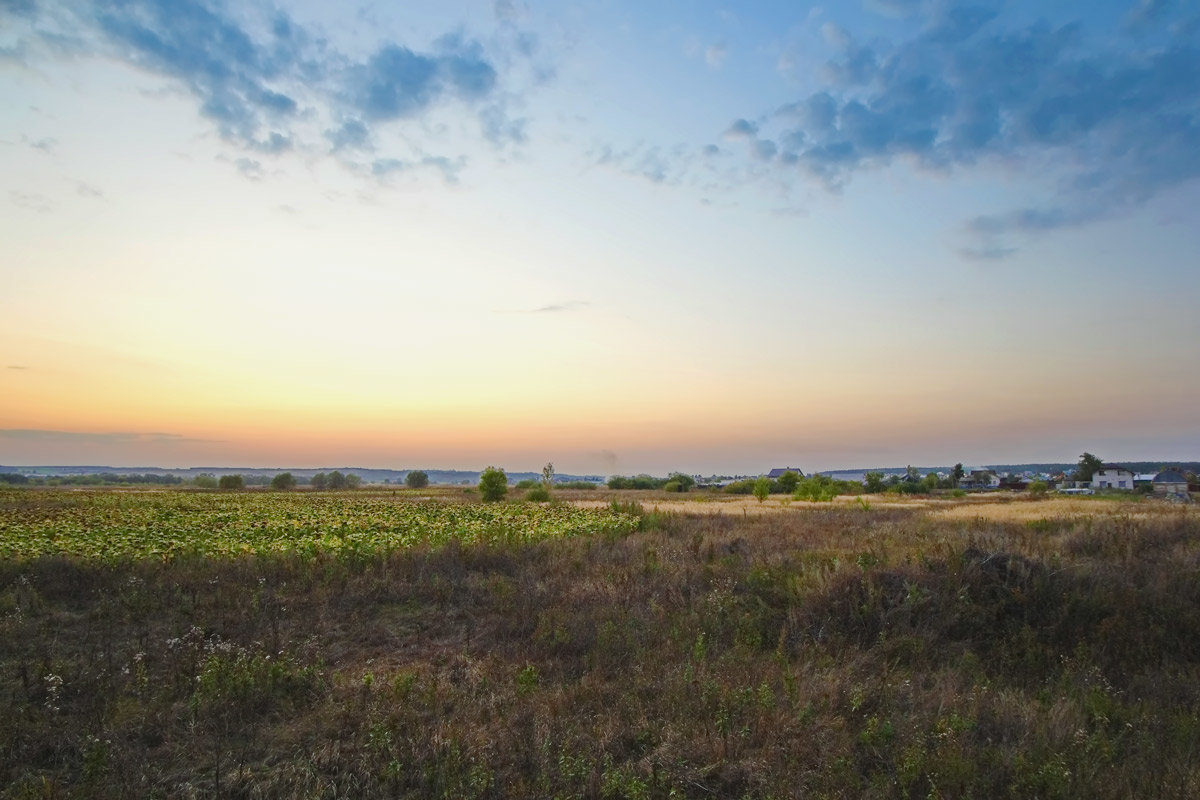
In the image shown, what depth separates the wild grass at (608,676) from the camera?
5.76 meters

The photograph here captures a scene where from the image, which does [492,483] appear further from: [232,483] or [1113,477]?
[1113,477]

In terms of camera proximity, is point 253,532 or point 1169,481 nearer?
point 253,532

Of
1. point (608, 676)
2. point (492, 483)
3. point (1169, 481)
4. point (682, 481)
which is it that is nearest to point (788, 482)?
point (682, 481)

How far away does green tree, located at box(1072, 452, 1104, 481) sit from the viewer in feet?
476

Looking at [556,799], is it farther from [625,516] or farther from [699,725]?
[625,516]

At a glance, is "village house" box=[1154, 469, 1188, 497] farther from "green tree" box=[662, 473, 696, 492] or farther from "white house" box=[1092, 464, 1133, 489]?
"green tree" box=[662, 473, 696, 492]

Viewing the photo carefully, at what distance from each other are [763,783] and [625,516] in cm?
2449

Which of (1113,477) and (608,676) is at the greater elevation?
(608,676)

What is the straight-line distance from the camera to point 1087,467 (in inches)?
5743

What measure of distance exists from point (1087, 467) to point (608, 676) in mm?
178853

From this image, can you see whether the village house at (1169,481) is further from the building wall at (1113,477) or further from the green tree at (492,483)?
the green tree at (492,483)

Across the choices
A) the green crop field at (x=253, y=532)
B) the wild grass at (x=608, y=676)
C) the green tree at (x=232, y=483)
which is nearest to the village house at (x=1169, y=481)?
the green crop field at (x=253, y=532)

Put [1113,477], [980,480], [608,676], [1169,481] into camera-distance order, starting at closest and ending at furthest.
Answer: [608,676]
[1169,481]
[1113,477]
[980,480]

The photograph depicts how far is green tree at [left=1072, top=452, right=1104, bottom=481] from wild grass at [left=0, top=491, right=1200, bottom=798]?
164710mm
